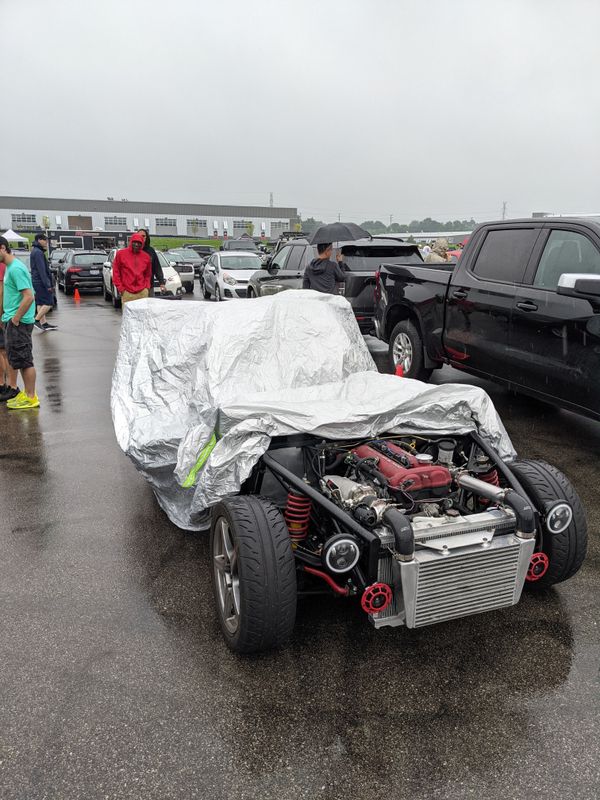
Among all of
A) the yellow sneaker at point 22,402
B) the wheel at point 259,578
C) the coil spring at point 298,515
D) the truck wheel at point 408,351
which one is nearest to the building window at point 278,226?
the truck wheel at point 408,351

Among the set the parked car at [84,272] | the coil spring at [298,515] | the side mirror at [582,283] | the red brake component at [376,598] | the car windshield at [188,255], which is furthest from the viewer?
the car windshield at [188,255]

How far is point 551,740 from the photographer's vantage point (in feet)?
8.05

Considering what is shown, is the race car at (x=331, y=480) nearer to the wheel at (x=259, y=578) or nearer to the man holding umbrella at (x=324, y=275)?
the wheel at (x=259, y=578)

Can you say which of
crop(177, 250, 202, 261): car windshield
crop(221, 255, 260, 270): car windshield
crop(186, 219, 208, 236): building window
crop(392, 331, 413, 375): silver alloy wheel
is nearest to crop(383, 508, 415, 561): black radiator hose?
crop(392, 331, 413, 375): silver alloy wheel

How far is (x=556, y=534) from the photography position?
3.12 metres

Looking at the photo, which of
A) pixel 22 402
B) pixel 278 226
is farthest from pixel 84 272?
pixel 278 226

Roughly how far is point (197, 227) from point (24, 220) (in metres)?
25.1

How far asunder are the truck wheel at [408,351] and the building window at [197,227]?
91174mm

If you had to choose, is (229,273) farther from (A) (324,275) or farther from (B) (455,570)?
(B) (455,570)

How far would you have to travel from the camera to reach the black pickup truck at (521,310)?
508 cm

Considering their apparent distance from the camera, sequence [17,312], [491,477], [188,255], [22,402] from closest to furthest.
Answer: [491,477], [17,312], [22,402], [188,255]

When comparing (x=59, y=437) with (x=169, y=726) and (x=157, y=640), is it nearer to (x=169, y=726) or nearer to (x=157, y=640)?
(x=157, y=640)

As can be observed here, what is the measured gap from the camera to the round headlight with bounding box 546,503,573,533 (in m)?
3.01

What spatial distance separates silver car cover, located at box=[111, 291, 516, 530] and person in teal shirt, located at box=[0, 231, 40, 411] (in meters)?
2.15
